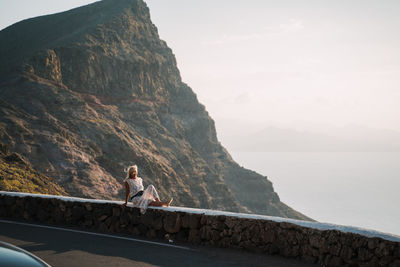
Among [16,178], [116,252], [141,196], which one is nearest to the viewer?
[116,252]

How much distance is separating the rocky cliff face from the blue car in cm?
3492

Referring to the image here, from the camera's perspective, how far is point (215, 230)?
30.7ft

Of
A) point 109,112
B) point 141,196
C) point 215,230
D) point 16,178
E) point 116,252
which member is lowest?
point 116,252

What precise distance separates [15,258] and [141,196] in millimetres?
6128

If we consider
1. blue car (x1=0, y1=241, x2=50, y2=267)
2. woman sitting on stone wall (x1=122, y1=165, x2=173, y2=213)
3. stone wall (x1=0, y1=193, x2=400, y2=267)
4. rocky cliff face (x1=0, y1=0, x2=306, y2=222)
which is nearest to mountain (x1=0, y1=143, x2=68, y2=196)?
rocky cliff face (x1=0, y1=0, x2=306, y2=222)

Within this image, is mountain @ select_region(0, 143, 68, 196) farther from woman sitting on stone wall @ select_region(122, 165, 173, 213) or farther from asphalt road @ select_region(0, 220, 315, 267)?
woman sitting on stone wall @ select_region(122, 165, 173, 213)

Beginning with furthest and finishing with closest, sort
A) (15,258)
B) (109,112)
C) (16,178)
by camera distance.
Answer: (109,112) → (16,178) → (15,258)

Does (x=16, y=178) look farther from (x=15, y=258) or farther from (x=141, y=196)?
(x=15, y=258)

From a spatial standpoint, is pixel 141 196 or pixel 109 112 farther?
pixel 109 112

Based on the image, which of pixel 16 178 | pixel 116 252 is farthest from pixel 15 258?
pixel 16 178

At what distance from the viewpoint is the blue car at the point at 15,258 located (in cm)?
420

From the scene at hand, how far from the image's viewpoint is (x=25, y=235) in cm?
980

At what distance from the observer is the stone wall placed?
7480mm

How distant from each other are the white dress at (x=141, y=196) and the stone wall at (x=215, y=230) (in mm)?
199
